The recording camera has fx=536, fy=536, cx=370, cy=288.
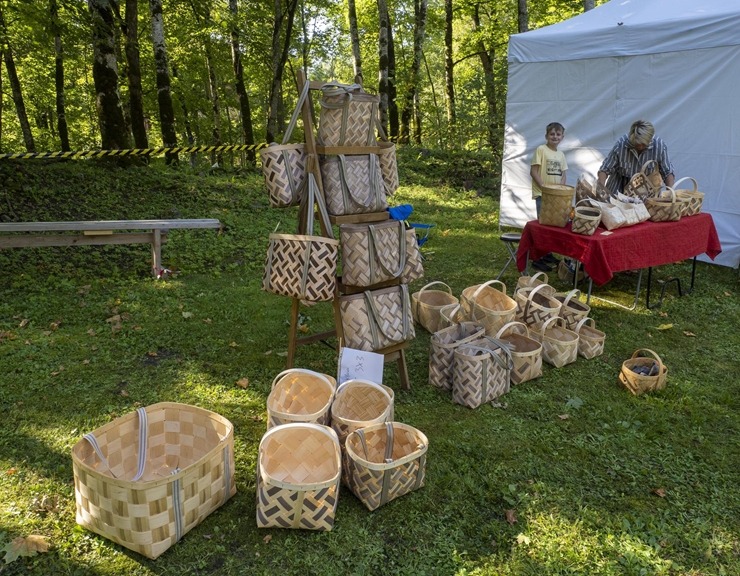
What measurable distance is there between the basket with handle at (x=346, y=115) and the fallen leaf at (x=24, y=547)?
8.02 feet

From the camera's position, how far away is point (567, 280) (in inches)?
251

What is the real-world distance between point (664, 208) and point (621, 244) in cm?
80

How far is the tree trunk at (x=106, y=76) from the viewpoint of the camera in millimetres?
8367

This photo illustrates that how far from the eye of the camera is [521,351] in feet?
13.6

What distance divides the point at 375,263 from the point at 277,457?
1273 mm

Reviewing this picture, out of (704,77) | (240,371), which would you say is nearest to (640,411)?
(240,371)

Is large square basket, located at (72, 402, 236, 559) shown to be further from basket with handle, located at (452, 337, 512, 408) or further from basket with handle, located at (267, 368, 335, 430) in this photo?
basket with handle, located at (452, 337, 512, 408)

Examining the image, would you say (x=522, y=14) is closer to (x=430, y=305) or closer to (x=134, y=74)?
(x=134, y=74)

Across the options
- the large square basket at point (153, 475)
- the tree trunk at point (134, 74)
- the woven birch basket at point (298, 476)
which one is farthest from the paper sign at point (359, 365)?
the tree trunk at point (134, 74)

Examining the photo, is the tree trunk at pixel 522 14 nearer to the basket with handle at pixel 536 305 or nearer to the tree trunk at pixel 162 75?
the tree trunk at pixel 162 75

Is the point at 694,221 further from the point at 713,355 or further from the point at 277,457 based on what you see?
the point at 277,457

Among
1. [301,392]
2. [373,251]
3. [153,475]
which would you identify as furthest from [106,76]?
[153,475]

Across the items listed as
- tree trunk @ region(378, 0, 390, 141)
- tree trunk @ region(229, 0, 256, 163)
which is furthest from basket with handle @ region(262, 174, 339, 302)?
tree trunk @ region(229, 0, 256, 163)

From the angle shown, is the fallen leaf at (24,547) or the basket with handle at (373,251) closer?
the fallen leaf at (24,547)
